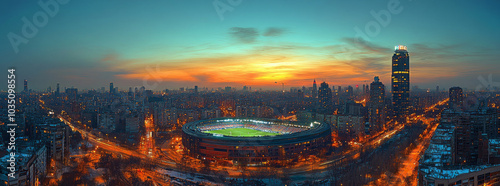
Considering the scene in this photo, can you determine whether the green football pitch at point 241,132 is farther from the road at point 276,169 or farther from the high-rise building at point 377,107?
the high-rise building at point 377,107

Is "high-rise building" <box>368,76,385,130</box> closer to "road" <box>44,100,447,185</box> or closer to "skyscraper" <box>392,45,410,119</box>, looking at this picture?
"skyscraper" <box>392,45,410,119</box>

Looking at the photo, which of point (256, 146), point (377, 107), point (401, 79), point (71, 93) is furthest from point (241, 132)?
point (71, 93)

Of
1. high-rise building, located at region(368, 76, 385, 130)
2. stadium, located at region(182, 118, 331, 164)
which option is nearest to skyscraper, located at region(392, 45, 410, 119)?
high-rise building, located at region(368, 76, 385, 130)

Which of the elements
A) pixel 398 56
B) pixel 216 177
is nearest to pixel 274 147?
pixel 216 177

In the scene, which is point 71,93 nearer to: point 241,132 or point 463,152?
point 241,132

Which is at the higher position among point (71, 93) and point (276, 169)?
point (71, 93)

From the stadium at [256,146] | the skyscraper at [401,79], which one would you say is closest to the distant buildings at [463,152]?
the stadium at [256,146]

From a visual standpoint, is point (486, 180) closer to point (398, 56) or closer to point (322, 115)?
point (322, 115)

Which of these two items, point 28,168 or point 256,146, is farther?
point 256,146
